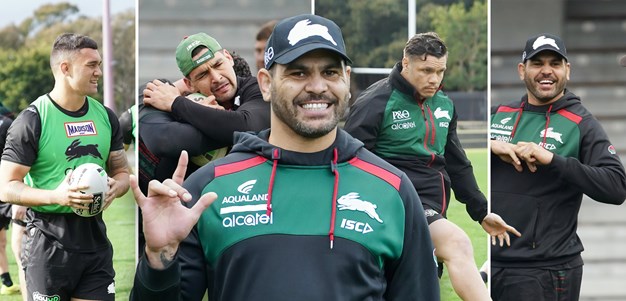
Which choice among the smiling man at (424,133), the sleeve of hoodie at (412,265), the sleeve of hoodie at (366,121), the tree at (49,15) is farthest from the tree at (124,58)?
the tree at (49,15)

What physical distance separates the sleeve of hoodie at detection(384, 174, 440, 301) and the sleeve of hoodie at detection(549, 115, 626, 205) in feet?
10.1

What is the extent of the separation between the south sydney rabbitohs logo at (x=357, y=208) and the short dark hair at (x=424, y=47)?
3.07 metres

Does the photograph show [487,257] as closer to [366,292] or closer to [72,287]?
[72,287]

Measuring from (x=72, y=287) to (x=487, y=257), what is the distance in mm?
2355

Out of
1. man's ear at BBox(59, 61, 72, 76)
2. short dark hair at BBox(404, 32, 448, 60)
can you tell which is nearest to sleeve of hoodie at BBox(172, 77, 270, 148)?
man's ear at BBox(59, 61, 72, 76)

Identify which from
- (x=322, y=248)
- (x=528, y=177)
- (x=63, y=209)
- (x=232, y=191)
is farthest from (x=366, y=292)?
(x=528, y=177)

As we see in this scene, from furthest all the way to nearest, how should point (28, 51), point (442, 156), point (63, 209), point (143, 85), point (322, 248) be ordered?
point (28, 51) → point (442, 156) → point (63, 209) → point (143, 85) → point (322, 248)

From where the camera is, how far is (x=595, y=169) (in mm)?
5551

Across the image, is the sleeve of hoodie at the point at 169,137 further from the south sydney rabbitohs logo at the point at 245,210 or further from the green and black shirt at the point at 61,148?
the south sydney rabbitohs logo at the point at 245,210

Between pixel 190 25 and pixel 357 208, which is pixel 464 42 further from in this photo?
pixel 357 208

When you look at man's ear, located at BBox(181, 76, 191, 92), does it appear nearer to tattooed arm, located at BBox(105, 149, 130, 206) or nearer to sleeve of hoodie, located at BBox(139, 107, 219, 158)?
sleeve of hoodie, located at BBox(139, 107, 219, 158)

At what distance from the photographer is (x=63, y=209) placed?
17.0ft

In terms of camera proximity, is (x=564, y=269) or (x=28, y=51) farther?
(x=28, y=51)

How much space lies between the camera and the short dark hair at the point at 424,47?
543cm
